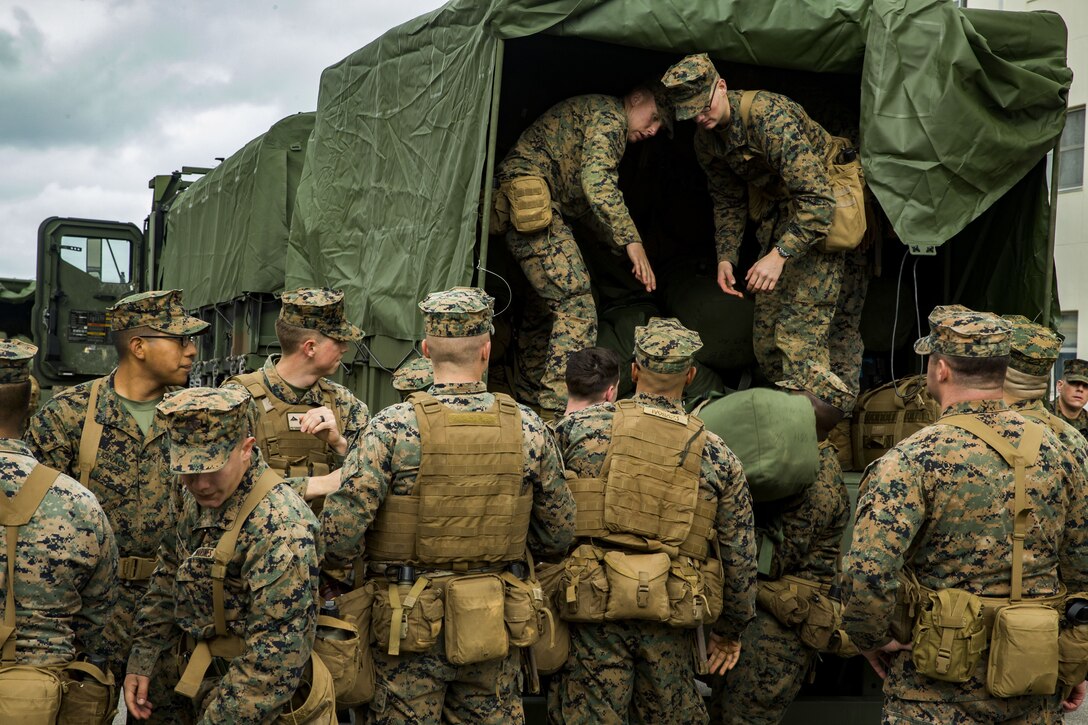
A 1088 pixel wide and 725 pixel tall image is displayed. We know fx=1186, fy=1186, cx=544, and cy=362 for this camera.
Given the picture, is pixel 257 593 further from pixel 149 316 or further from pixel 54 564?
pixel 149 316

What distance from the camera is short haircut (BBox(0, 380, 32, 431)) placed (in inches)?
124

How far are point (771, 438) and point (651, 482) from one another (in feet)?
2.26

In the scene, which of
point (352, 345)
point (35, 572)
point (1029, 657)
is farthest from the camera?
point (352, 345)

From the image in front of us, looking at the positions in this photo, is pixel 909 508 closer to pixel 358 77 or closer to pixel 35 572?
pixel 35 572

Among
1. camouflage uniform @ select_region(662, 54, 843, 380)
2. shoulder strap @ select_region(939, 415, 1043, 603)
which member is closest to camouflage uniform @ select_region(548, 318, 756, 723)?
shoulder strap @ select_region(939, 415, 1043, 603)

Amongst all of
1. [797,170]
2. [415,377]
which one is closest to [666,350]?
[415,377]

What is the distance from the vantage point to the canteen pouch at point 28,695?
9.41 feet

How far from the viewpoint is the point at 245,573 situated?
293cm

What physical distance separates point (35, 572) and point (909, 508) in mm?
2367

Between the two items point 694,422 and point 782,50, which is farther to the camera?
point 782,50

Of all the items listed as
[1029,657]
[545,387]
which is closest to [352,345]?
[545,387]

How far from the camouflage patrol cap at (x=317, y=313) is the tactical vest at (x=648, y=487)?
1037 mm

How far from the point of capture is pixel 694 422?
416 centimetres

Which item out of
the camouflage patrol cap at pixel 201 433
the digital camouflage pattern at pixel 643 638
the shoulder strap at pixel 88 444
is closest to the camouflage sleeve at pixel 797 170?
the digital camouflage pattern at pixel 643 638
